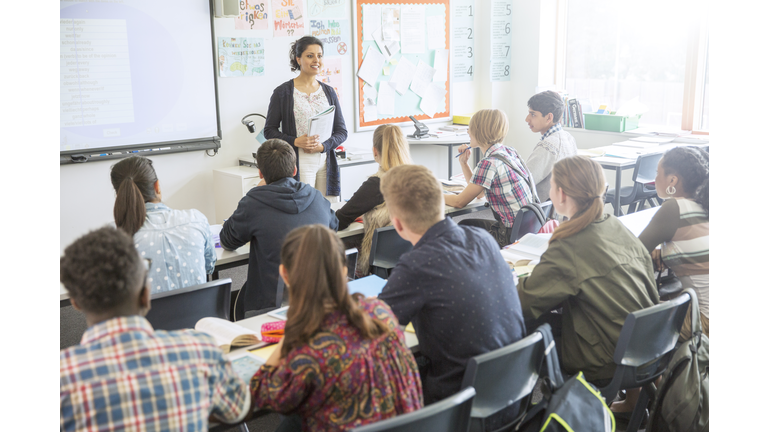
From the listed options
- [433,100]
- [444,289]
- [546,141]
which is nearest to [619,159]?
[546,141]

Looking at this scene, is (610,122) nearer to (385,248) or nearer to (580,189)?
(385,248)

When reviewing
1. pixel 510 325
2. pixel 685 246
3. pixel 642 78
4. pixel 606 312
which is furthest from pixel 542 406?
pixel 642 78

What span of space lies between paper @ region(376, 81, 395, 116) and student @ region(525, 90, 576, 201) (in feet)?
7.15

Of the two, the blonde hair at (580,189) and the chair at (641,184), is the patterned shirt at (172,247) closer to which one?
the blonde hair at (580,189)

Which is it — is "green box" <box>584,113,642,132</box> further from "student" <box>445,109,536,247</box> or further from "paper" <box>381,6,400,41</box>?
"student" <box>445,109,536,247</box>

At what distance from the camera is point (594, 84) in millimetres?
6371

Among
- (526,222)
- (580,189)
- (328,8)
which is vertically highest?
(328,8)

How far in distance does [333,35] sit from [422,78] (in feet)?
3.93

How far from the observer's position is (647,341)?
6.57 ft

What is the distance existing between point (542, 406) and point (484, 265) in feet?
1.55

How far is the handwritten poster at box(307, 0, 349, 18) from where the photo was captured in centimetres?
520

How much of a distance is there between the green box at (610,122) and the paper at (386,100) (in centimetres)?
195

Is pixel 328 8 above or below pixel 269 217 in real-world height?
above

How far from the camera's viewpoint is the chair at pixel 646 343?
1.92 metres
